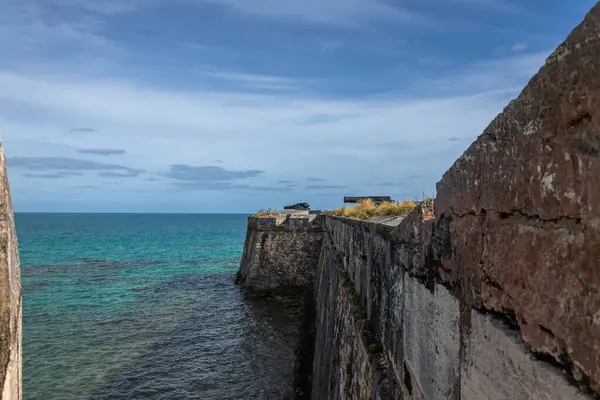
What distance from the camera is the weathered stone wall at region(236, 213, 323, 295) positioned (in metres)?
27.0

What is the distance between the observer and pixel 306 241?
2741 cm

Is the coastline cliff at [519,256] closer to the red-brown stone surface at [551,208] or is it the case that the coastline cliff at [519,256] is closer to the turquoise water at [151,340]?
the red-brown stone surface at [551,208]

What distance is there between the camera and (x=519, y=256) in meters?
1.75

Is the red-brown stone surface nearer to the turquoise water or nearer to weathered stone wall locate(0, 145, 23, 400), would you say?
weathered stone wall locate(0, 145, 23, 400)

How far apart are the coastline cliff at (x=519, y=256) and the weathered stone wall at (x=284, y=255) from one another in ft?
77.0

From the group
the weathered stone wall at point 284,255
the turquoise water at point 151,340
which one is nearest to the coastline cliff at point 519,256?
the turquoise water at point 151,340

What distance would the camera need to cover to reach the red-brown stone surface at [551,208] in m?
1.33

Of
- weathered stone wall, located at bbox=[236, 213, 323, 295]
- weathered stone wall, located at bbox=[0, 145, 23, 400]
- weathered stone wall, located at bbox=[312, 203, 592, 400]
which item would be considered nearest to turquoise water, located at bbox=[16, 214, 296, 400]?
weathered stone wall, located at bbox=[236, 213, 323, 295]

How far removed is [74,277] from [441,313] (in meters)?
37.3

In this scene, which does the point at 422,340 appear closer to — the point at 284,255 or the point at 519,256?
the point at 519,256

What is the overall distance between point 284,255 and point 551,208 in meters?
26.1

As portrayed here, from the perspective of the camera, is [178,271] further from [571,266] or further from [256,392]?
[571,266]

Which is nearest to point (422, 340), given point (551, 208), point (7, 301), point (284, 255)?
point (551, 208)

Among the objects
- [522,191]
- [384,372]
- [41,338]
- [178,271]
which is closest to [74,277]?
[178,271]
